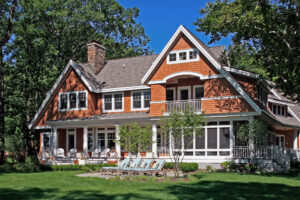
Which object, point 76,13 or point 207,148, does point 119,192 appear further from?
point 76,13

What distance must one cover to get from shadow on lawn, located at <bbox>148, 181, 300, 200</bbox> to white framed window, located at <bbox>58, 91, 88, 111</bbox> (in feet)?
56.8

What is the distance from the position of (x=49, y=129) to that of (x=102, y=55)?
910 cm

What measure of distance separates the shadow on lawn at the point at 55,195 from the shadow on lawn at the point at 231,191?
1.91 metres

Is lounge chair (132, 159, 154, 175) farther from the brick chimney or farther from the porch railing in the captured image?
the brick chimney

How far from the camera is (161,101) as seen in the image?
27.0 metres

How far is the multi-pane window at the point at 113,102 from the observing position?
31.0 metres

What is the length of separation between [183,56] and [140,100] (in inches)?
231

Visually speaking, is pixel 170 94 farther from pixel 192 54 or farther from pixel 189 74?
pixel 192 54

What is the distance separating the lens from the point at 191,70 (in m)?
26.2

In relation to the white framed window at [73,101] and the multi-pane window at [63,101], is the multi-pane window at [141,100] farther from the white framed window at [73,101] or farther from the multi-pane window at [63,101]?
the multi-pane window at [63,101]

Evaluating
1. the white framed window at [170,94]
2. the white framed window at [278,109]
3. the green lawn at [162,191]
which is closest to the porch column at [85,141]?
the white framed window at [170,94]

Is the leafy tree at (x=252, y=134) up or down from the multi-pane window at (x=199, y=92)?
down

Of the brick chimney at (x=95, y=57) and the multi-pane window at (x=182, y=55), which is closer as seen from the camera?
the multi-pane window at (x=182, y=55)

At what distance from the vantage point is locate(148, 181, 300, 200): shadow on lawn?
12757mm
